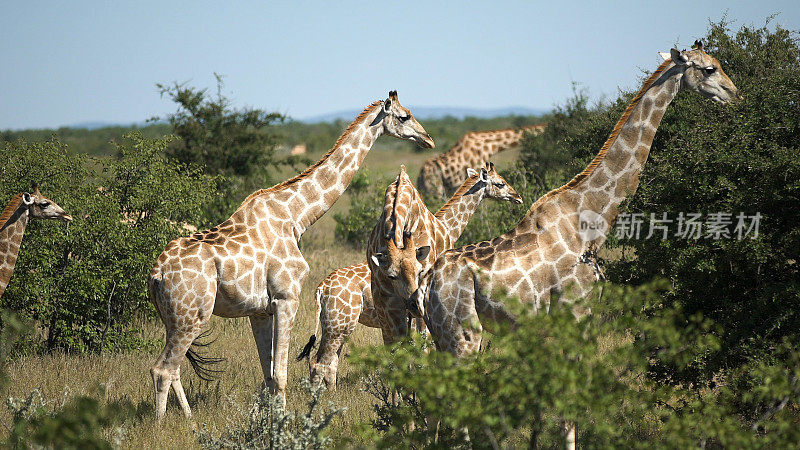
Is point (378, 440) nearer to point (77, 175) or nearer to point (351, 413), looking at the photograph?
point (351, 413)

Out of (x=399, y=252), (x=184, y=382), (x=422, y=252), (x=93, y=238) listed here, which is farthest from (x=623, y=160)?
(x=93, y=238)

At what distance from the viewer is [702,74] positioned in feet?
22.1

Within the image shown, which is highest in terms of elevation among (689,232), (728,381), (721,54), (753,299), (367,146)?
(721,54)

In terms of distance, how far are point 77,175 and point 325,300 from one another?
4.57 meters

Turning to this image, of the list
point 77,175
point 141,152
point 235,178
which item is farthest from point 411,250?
point 235,178

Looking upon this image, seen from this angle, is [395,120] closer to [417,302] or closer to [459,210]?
[459,210]

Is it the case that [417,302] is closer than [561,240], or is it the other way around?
[417,302]

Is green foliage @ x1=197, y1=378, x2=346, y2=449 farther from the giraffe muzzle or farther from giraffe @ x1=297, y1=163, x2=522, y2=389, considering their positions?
giraffe @ x1=297, y1=163, x2=522, y2=389

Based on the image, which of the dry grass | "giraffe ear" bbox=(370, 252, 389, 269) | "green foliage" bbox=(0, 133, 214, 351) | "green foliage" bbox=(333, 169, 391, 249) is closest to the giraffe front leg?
the dry grass

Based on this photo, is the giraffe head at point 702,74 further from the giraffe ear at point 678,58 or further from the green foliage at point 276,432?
the green foliage at point 276,432

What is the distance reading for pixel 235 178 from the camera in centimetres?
1636

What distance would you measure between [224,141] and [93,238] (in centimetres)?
749

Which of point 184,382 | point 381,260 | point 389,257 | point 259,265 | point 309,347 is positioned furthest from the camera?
point 184,382

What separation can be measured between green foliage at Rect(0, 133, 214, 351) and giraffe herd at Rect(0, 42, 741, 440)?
82cm
